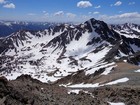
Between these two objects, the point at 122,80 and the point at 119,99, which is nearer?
the point at 119,99

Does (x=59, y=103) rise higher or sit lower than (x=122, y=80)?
higher

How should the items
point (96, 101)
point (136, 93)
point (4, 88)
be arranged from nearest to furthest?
point (4, 88) < point (96, 101) < point (136, 93)

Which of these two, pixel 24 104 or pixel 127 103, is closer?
pixel 24 104

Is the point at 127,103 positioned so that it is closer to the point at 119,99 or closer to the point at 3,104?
the point at 119,99

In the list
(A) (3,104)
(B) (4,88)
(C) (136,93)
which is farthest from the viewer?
(C) (136,93)

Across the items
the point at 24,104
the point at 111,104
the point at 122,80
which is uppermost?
the point at 24,104

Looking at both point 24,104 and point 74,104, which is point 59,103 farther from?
point 24,104

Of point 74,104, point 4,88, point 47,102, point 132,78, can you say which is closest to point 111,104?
point 74,104

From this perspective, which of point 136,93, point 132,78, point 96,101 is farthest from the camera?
point 132,78

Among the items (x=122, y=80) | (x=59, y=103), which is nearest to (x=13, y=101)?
(x=59, y=103)
